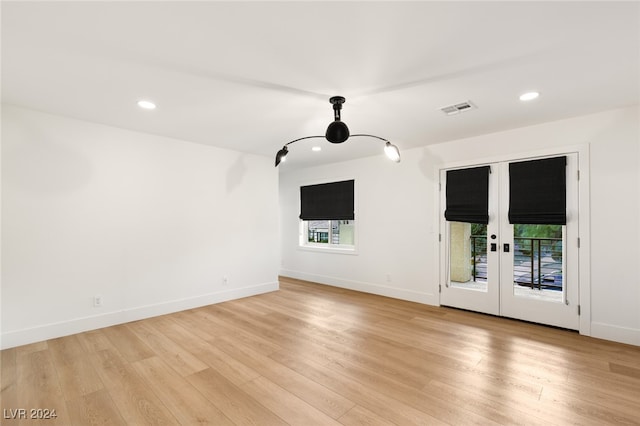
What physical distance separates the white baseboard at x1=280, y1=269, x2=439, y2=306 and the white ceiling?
2.72 meters

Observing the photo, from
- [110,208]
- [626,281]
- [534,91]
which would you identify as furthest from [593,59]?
[110,208]

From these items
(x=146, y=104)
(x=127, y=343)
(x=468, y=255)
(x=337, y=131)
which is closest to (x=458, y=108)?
(x=337, y=131)

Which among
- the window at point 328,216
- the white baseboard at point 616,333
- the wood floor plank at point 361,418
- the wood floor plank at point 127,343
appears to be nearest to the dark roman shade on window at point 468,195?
the white baseboard at point 616,333

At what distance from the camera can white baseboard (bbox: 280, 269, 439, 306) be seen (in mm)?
4723

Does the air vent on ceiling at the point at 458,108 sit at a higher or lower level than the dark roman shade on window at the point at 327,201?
higher

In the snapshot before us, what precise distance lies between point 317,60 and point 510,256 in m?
3.56

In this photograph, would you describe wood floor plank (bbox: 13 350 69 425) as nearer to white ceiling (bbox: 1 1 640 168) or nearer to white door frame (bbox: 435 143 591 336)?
white ceiling (bbox: 1 1 640 168)

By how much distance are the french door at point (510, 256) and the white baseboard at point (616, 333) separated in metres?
0.18

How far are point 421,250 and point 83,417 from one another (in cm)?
435

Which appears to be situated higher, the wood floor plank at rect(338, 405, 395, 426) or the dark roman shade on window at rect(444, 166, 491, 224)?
the dark roman shade on window at rect(444, 166, 491, 224)

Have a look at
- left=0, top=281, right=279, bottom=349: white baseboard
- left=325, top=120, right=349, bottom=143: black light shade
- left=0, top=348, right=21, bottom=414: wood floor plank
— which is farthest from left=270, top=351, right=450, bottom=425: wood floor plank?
left=0, top=281, right=279, bottom=349: white baseboard

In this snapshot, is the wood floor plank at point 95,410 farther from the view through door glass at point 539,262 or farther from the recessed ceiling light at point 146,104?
the view through door glass at point 539,262

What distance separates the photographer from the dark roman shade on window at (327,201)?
588 centimetres

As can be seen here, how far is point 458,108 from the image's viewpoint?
318cm
